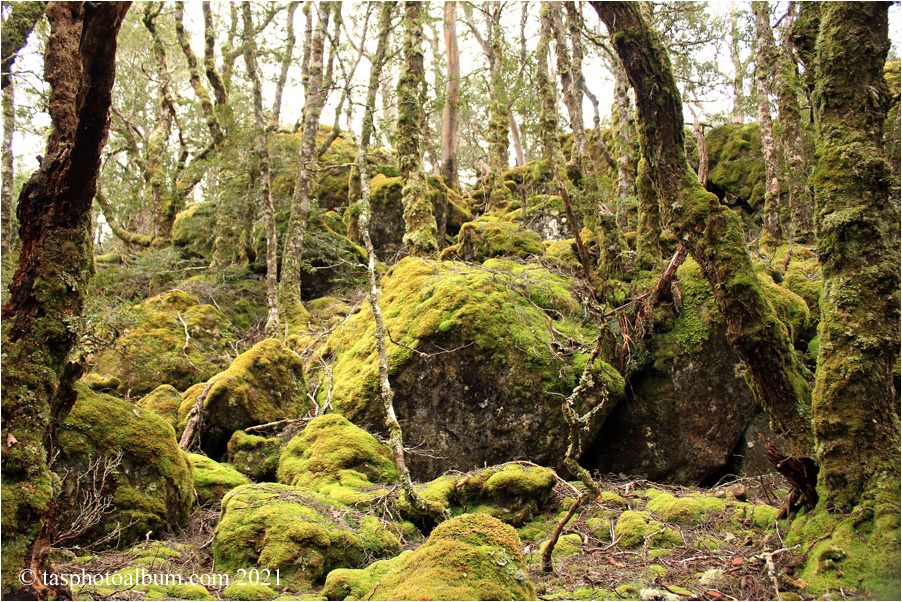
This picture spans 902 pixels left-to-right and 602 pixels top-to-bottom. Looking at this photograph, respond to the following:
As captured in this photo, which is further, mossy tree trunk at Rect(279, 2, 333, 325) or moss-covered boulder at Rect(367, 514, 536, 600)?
mossy tree trunk at Rect(279, 2, 333, 325)

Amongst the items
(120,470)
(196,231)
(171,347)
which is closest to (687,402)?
(120,470)

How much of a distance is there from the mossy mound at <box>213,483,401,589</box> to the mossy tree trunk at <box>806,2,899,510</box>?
3.73 m

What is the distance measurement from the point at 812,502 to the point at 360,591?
3.42 meters

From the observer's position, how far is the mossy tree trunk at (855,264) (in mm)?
3572

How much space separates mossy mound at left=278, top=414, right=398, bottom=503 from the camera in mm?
6156

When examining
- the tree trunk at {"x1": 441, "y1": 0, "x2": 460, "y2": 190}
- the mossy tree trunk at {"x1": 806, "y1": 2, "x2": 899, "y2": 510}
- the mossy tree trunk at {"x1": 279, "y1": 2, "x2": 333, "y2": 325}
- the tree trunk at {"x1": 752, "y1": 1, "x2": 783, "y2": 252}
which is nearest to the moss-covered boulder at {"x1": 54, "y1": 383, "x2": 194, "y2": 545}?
the mossy tree trunk at {"x1": 806, "y1": 2, "x2": 899, "y2": 510}

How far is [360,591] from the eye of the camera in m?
3.86

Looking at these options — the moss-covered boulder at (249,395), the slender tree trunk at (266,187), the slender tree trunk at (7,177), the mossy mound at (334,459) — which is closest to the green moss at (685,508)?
the mossy mound at (334,459)

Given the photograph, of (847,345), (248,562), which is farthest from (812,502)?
(248,562)

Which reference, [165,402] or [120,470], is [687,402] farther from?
[165,402]

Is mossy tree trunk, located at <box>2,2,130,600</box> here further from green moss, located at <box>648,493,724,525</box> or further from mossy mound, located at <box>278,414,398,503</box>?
green moss, located at <box>648,493,724,525</box>

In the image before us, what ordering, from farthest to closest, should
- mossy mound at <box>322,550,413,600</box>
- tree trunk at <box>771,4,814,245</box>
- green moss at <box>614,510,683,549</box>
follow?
tree trunk at <box>771,4,814,245</box>
green moss at <box>614,510,683,549</box>
mossy mound at <box>322,550,413,600</box>

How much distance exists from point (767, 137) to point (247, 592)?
1198 cm

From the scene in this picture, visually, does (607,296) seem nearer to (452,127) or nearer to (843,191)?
(843,191)
